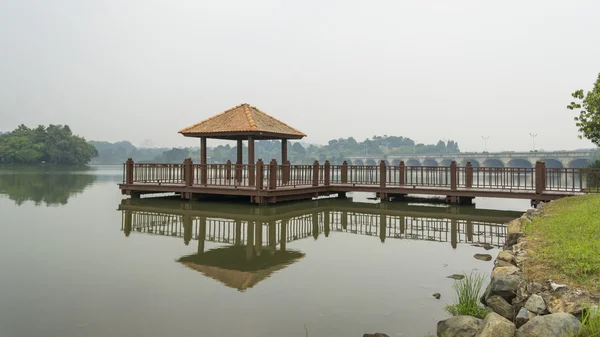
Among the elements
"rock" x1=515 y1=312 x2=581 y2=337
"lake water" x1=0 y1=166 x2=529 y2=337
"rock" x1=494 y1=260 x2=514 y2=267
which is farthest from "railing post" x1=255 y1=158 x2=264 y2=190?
"rock" x1=515 y1=312 x2=581 y2=337

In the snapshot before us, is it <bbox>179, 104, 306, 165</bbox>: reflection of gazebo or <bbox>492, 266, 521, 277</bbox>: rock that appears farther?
<bbox>179, 104, 306, 165</bbox>: reflection of gazebo

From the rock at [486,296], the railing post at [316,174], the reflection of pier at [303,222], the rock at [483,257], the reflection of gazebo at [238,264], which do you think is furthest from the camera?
the railing post at [316,174]

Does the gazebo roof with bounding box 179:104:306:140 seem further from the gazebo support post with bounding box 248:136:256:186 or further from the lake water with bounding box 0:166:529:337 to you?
the lake water with bounding box 0:166:529:337

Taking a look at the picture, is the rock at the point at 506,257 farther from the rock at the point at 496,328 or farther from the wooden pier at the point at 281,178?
the wooden pier at the point at 281,178

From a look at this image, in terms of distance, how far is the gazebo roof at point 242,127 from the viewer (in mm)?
14328

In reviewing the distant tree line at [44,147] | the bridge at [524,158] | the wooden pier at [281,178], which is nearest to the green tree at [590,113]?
the wooden pier at [281,178]

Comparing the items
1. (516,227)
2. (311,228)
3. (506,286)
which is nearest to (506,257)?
(506,286)

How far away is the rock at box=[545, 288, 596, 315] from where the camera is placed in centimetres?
325

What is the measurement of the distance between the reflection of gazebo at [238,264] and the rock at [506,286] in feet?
8.32

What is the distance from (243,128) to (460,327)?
11498mm

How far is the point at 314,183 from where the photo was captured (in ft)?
49.6

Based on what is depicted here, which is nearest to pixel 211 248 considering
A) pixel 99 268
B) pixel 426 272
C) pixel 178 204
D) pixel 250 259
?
pixel 250 259

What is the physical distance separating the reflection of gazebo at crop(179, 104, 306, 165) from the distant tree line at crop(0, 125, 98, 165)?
50.1 m

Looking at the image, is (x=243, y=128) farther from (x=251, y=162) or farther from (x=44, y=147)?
(x=44, y=147)
